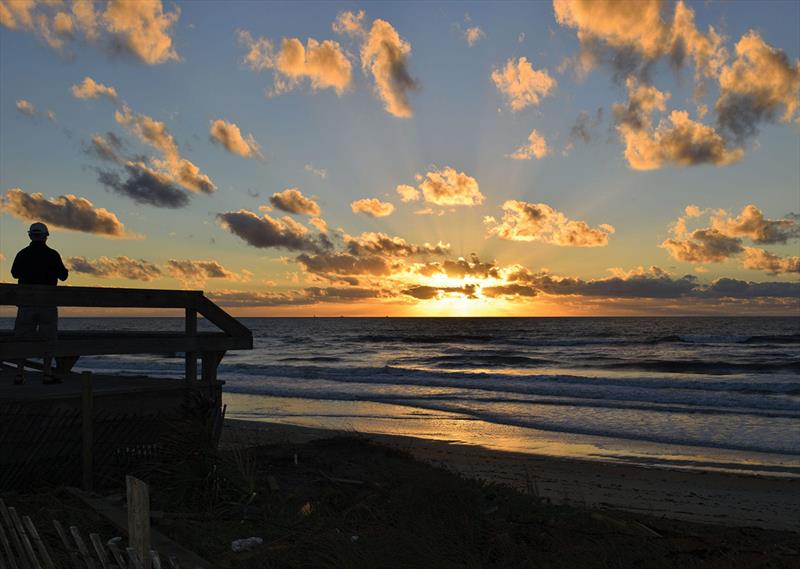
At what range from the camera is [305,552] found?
18.7ft

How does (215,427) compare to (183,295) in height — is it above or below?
below

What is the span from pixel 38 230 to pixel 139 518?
19.0ft

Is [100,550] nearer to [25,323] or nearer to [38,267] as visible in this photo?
[25,323]

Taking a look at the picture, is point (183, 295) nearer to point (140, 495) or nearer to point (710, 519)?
point (140, 495)

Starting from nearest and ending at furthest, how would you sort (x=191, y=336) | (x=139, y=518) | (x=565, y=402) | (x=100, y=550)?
(x=100, y=550) → (x=139, y=518) → (x=191, y=336) → (x=565, y=402)

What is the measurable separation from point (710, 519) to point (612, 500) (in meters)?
1.53

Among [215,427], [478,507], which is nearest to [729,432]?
[478,507]

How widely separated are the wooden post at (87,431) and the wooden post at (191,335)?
1402 millimetres

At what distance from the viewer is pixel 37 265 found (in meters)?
8.38

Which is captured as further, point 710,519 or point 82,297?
point 710,519

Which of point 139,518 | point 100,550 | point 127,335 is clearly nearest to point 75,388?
point 127,335

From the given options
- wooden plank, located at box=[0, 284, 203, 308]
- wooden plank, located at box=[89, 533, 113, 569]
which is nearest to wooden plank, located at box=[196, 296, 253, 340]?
wooden plank, located at box=[0, 284, 203, 308]

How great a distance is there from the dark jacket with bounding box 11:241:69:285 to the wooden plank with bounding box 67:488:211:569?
306 cm

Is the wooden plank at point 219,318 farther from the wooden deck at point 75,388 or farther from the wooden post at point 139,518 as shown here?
the wooden post at point 139,518
